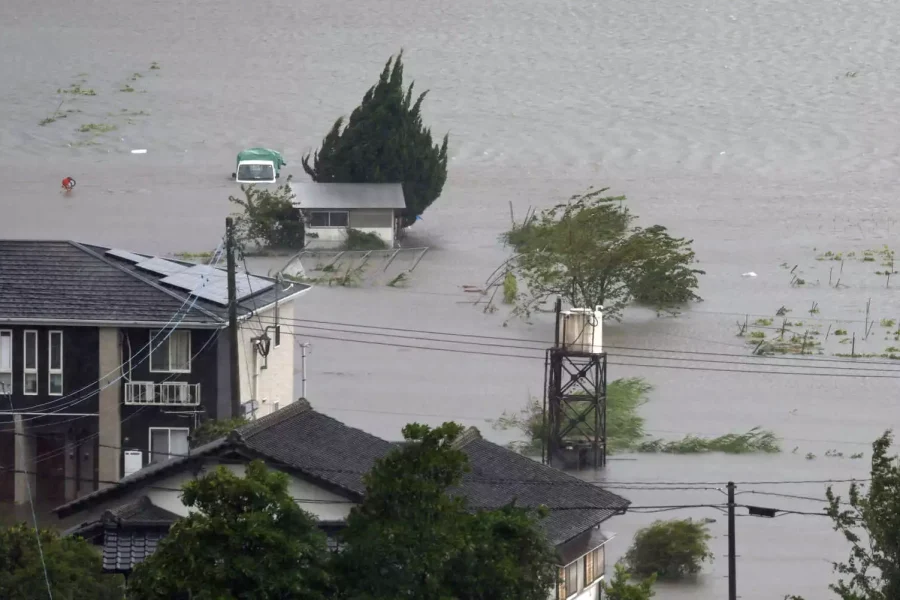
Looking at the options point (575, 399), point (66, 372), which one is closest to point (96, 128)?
point (575, 399)

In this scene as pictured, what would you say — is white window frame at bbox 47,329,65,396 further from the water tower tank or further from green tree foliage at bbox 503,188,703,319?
green tree foliage at bbox 503,188,703,319

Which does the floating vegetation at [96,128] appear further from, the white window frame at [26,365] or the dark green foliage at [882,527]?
the dark green foliage at [882,527]

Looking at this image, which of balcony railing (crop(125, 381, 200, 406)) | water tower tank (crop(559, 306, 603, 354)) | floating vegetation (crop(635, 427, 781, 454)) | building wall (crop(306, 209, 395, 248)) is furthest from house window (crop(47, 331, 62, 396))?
building wall (crop(306, 209, 395, 248))

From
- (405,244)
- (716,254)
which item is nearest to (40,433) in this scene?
(405,244)

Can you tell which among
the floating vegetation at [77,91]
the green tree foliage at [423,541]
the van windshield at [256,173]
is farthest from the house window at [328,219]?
the green tree foliage at [423,541]

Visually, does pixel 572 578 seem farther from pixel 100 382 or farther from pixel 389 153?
pixel 389 153
